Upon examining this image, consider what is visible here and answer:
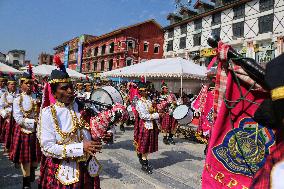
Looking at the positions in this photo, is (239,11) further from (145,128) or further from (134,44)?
(145,128)

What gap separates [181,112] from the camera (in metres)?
8.93

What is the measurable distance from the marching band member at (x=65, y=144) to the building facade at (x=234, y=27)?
47.4 ft

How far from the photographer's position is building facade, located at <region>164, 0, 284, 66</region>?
69.7 feet

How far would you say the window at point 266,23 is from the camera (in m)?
21.7

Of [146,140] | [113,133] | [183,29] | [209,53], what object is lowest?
[146,140]

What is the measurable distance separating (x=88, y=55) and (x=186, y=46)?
74.9 ft

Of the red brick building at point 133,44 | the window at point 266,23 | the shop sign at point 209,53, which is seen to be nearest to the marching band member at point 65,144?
the shop sign at point 209,53

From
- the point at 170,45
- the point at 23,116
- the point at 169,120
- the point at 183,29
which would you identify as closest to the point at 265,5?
the point at 183,29

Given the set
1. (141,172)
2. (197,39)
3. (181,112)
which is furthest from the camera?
(197,39)

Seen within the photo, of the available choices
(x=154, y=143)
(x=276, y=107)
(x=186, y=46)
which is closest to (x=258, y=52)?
(x=186, y=46)

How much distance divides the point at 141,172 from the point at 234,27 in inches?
833

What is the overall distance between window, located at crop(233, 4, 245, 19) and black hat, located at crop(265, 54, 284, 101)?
82.0 feet

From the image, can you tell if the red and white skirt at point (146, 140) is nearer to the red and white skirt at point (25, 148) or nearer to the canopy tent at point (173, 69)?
the red and white skirt at point (25, 148)

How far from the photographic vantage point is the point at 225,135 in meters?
2.44
